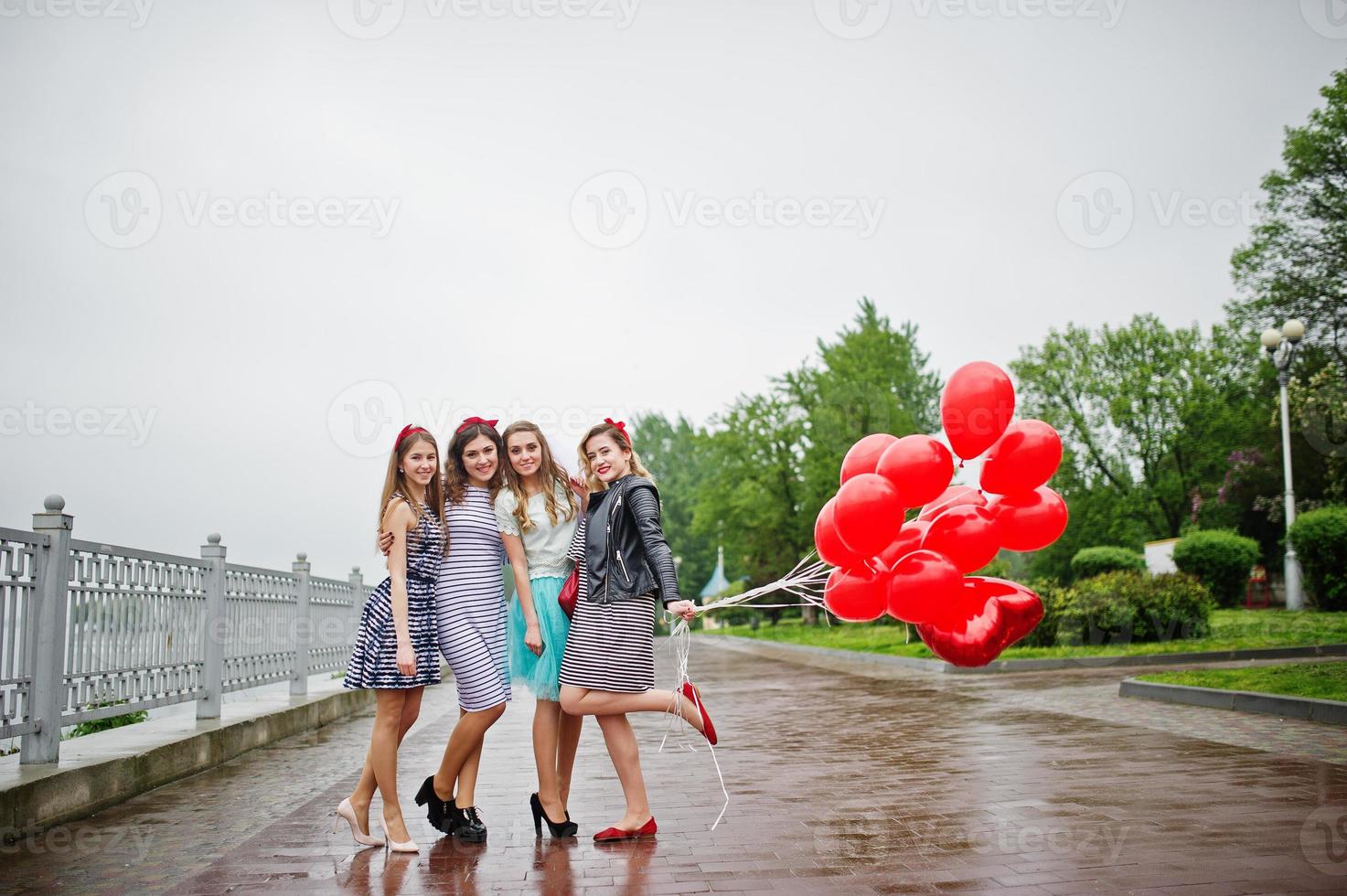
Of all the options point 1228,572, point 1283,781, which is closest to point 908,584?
point 1283,781

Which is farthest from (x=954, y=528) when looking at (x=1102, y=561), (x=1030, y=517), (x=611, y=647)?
(x=1102, y=561)

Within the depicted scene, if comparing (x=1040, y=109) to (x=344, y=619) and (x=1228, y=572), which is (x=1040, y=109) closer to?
(x=344, y=619)

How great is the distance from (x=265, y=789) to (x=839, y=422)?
32721 mm

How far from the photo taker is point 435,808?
207 inches

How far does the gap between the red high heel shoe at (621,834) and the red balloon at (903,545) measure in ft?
5.65

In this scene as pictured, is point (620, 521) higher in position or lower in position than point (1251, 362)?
lower

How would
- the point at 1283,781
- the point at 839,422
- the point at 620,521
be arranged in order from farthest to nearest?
the point at 839,422, the point at 1283,781, the point at 620,521

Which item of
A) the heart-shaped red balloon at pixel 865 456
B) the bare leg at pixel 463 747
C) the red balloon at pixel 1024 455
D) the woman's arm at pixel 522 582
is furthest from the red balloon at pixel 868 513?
the bare leg at pixel 463 747

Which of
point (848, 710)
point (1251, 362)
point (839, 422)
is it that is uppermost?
point (1251, 362)

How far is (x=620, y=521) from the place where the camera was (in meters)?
5.05

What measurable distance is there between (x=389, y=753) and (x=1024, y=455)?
11.1 ft

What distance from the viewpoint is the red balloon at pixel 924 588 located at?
4684mm

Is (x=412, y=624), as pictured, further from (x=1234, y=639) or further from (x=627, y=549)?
(x=1234, y=639)

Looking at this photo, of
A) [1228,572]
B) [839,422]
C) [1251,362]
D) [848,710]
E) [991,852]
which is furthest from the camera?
[1251,362]
